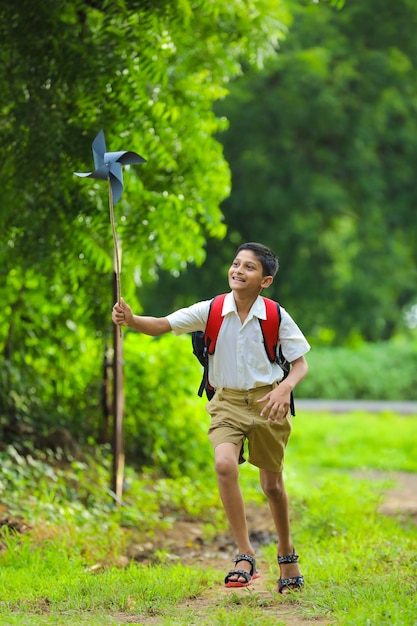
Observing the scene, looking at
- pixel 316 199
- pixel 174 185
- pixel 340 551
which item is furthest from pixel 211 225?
pixel 316 199

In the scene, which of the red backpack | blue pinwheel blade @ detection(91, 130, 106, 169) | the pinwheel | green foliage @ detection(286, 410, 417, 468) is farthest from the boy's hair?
green foliage @ detection(286, 410, 417, 468)

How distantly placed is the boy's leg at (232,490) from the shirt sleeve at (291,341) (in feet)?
1.84

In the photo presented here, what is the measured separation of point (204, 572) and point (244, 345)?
65.8 inches

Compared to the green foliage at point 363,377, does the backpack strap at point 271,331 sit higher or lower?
higher

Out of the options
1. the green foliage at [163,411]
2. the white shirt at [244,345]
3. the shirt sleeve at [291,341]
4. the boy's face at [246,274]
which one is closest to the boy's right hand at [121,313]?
the white shirt at [244,345]

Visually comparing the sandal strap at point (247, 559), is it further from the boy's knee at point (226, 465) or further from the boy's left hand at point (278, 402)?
the boy's left hand at point (278, 402)

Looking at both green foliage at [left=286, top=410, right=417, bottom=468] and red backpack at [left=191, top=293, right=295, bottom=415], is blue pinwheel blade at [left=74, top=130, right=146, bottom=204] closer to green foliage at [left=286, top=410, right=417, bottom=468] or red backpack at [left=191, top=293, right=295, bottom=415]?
red backpack at [left=191, top=293, right=295, bottom=415]

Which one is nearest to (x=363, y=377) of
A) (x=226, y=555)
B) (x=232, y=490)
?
(x=226, y=555)

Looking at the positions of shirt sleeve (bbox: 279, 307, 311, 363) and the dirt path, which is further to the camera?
shirt sleeve (bbox: 279, 307, 311, 363)

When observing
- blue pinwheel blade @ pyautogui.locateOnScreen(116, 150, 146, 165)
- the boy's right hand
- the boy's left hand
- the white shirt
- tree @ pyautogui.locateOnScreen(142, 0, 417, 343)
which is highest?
tree @ pyautogui.locateOnScreen(142, 0, 417, 343)

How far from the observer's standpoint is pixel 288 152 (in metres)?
25.9

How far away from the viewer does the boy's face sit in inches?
213

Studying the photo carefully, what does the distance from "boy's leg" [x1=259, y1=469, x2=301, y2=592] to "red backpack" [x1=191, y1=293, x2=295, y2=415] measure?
37cm

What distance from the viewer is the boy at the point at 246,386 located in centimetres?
532
